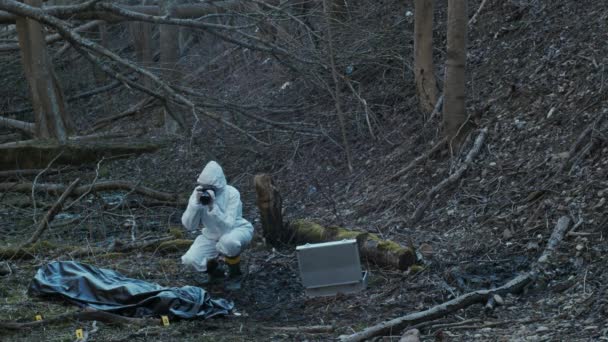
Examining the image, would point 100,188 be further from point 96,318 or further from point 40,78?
point 96,318

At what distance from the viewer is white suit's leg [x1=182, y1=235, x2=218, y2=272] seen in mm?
8133

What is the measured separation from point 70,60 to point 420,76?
28.3ft

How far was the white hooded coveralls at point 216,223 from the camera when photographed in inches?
316

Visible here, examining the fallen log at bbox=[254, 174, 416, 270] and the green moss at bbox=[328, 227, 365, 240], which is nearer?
the fallen log at bbox=[254, 174, 416, 270]

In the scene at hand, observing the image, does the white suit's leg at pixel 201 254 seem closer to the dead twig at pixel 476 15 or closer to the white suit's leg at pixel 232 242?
the white suit's leg at pixel 232 242

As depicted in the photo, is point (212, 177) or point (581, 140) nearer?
point (212, 177)

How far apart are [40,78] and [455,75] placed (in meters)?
7.32

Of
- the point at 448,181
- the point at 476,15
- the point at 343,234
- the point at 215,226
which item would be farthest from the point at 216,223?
the point at 476,15

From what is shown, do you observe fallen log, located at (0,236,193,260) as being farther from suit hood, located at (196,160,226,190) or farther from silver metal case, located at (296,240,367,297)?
silver metal case, located at (296,240,367,297)

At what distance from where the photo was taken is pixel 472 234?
805cm

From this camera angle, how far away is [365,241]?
26.0 feet

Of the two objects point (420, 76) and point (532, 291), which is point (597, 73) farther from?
point (532, 291)

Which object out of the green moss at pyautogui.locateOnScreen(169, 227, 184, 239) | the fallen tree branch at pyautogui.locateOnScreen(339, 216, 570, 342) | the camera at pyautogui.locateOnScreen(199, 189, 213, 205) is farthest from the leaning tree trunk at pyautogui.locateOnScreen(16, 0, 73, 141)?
the fallen tree branch at pyautogui.locateOnScreen(339, 216, 570, 342)

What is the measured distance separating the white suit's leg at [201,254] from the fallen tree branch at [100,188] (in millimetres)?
2649
